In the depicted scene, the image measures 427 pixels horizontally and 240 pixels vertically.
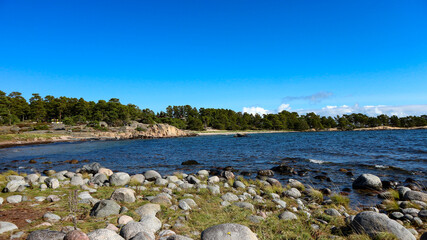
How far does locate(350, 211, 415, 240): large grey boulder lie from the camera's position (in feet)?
15.9

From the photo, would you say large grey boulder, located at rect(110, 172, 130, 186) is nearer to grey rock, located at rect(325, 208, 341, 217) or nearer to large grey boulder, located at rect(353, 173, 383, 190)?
grey rock, located at rect(325, 208, 341, 217)

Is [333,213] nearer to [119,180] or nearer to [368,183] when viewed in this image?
[368,183]

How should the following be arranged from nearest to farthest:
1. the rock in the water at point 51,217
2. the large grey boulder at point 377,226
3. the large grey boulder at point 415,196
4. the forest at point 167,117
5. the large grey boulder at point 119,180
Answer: the large grey boulder at point 377,226, the rock in the water at point 51,217, the large grey boulder at point 415,196, the large grey boulder at point 119,180, the forest at point 167,117

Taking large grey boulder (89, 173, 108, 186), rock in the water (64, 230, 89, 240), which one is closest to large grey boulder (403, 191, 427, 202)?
rock in the water (64, 230, 89, 240)

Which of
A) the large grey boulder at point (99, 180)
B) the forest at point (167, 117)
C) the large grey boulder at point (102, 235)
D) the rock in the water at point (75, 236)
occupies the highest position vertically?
the forest at point (167, 117)

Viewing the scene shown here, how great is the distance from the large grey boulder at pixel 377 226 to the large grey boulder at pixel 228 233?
2895mm

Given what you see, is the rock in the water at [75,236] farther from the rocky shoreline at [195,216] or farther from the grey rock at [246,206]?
the grey rock at [246,206]

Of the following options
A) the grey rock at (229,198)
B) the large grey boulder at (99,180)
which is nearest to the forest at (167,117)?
the large grey boulder at (99,180)

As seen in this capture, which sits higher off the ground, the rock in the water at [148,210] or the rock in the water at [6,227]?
the rock in the water at [6,227]

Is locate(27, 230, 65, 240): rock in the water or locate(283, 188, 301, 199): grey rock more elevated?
locate(27, 230, 65, 240): rock in the water

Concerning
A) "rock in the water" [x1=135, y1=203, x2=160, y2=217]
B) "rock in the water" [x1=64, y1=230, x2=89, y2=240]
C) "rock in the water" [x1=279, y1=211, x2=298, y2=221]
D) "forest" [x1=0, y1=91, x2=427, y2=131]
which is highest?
"forest" [x1=0, y1=91, x2=427, y2=131]

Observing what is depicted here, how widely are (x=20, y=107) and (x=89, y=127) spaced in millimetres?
36846

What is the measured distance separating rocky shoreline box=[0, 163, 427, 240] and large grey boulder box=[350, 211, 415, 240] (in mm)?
20

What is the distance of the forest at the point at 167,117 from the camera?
9569 cm
